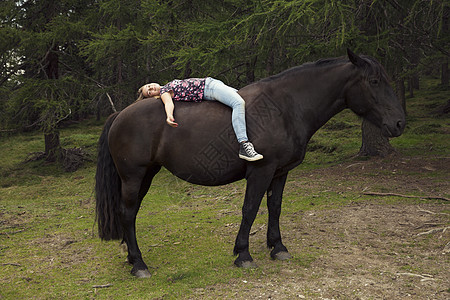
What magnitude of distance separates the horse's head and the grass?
1807 mm

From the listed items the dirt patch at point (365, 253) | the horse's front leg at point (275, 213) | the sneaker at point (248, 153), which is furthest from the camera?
the horse's front leg at point (275, 213)

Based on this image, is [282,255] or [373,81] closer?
[373,81]

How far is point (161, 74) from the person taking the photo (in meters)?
12.1

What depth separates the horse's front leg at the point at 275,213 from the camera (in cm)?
457

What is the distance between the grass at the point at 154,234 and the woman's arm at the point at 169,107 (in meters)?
1.71

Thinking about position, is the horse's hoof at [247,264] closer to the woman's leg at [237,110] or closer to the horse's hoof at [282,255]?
the horse's hoof at [282,255]

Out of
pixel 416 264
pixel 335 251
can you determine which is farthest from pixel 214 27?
pixel 416 264

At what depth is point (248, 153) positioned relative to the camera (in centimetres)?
396

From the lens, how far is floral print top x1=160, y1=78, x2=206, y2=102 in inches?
170

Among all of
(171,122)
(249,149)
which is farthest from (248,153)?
(171,122)

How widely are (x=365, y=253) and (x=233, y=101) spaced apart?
2499 mm

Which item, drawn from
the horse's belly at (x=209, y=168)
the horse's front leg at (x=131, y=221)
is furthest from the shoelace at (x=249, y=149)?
the horse's front leg at (x=131, y=221)

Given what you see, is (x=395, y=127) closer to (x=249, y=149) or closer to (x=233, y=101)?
(x=249, y=149)

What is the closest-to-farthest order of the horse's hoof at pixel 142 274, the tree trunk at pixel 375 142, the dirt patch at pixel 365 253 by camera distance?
the dirt patch at pixel 365 253 < the horse's hoof at pixel 142 274 < the tree trunk at pixel 375 142
